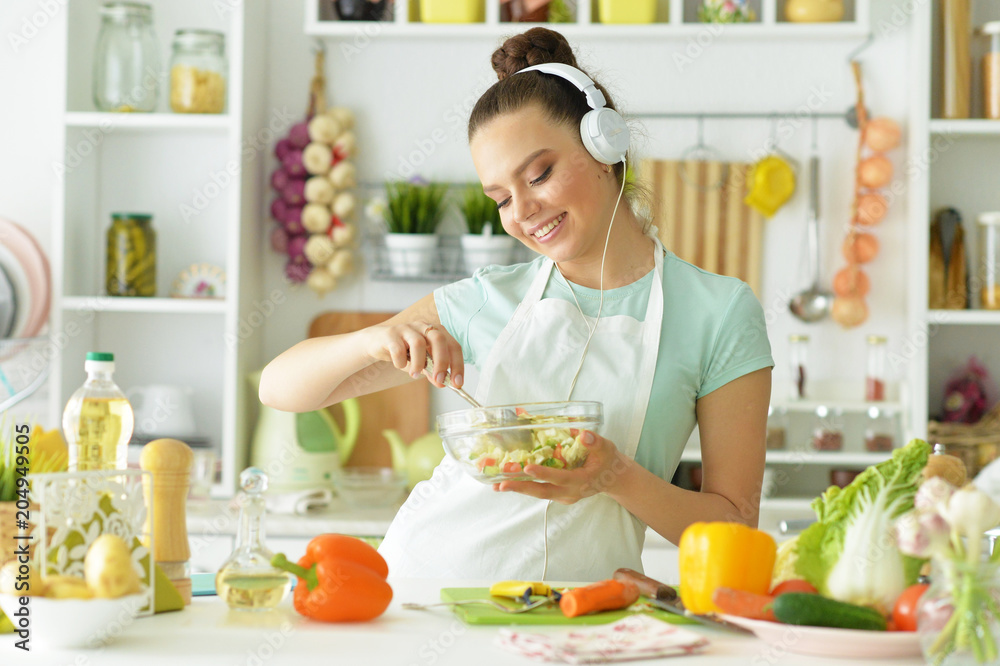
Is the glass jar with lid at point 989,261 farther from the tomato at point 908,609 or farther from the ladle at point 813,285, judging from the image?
the tomato at point 908,609

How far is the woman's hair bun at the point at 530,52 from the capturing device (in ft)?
4.72

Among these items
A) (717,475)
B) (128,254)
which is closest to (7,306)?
(128,254)

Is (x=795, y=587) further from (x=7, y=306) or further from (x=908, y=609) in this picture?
(x=7, y=306)

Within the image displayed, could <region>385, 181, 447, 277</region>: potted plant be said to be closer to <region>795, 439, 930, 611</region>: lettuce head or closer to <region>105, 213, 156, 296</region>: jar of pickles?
<region>105, 213, 156, 296</region>: jar of pickles

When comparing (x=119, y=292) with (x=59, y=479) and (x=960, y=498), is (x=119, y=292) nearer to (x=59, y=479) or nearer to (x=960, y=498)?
(x=59, y=479)

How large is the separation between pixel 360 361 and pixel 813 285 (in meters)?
1.68

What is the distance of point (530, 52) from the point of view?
1.44m

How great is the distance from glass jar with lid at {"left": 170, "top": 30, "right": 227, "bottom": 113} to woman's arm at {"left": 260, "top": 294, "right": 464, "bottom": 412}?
1.29 meters

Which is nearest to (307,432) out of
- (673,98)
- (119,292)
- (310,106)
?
(119,292)

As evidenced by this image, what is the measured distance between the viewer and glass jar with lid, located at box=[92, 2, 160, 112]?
2494mm

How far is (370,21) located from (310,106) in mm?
292

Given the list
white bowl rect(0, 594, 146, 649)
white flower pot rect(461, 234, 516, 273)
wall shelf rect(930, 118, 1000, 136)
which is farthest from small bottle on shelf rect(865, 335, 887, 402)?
white bowl rect(0, 594, 146, 649)

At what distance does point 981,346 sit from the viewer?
2.57 m

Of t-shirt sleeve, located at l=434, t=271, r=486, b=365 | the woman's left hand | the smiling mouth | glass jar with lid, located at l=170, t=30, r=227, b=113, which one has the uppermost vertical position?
glass jar with lid, located at l=170, t=30, r=227, b=113
